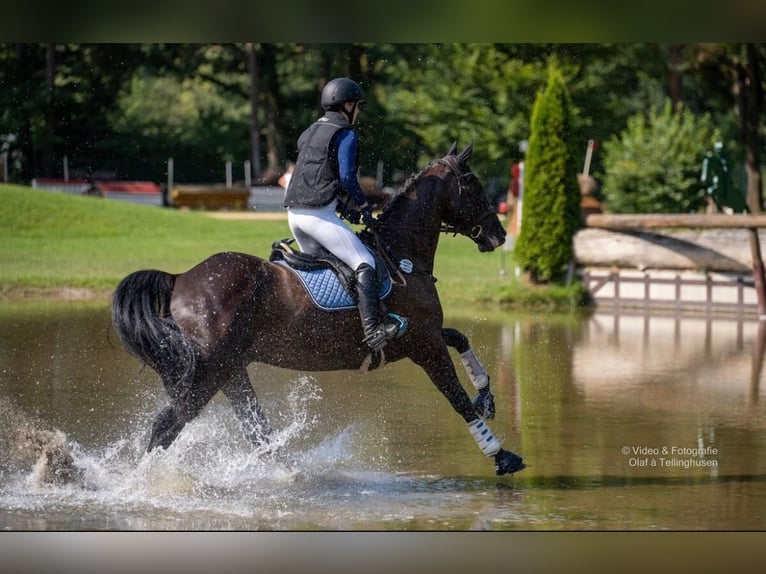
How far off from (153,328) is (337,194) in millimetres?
1173

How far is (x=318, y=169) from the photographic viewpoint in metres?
6.63

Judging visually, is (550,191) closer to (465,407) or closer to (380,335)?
(465,407)

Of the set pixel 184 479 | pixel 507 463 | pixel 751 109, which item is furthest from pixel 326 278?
pixel 751 109

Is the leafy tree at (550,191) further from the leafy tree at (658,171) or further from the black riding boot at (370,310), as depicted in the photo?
the black riding boot at (370,310)

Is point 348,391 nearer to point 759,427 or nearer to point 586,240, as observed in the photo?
point 759,427

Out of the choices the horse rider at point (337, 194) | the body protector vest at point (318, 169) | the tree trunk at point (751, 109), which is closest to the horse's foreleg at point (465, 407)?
the horse rider at point (337, 194)

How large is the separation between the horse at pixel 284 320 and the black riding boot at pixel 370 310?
0.51 ft

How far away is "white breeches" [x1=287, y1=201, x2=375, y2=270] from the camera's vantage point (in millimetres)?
6633

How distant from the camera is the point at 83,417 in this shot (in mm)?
8562

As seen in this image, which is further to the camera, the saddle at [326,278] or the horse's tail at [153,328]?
the saddle at [326,278]

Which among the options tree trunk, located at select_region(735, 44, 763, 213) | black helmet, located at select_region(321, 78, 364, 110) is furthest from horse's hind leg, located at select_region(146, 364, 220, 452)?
tree trunk, located at select_region(735, 44, 763, 213)

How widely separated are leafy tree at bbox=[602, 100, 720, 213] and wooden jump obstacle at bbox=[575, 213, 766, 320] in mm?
4034

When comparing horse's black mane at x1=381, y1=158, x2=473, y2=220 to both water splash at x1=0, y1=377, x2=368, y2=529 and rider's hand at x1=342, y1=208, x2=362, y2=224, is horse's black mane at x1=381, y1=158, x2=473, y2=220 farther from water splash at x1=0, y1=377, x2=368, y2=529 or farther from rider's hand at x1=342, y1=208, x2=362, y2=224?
water splash at x1=0, y1=377, x2=368, y2=529

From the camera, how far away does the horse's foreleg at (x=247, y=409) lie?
22.4 ft
